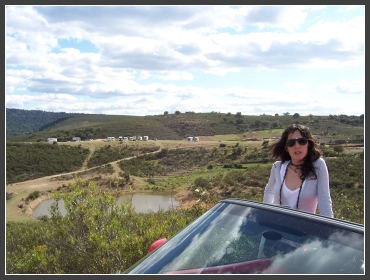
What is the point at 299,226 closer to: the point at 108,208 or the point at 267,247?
the point at 267,247

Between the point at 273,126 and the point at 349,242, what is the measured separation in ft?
227

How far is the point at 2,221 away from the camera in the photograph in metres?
2.62

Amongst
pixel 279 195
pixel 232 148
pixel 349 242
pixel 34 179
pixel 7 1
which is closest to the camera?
pixel 349 242

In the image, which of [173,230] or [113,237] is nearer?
[113,237]

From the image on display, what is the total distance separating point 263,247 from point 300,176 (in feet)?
3.96

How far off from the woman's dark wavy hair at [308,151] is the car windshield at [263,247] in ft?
3.27

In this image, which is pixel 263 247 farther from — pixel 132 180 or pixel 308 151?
pixel 132 180

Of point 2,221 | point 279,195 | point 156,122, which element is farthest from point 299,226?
point 156,122

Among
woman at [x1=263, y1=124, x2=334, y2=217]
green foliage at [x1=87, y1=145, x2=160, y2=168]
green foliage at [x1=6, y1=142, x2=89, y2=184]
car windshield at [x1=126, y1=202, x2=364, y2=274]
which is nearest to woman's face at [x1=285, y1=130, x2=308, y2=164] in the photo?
woman at [x1=263, y1=124, x2=334, y2=217]

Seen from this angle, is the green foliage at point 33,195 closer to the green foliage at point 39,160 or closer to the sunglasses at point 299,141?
the green foliage at point 39,160

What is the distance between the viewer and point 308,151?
9.60ft

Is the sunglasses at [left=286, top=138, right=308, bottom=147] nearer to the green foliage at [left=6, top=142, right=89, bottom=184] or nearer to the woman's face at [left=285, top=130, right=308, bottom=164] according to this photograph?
the woman's face at [left=285, top=130, right=308, bottom=164]

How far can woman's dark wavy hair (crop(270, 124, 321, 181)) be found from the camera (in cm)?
282

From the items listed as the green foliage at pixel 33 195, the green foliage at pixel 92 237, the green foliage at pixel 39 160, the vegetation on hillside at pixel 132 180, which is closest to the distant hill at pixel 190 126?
the vegetation on hillside at pixel 132 180
